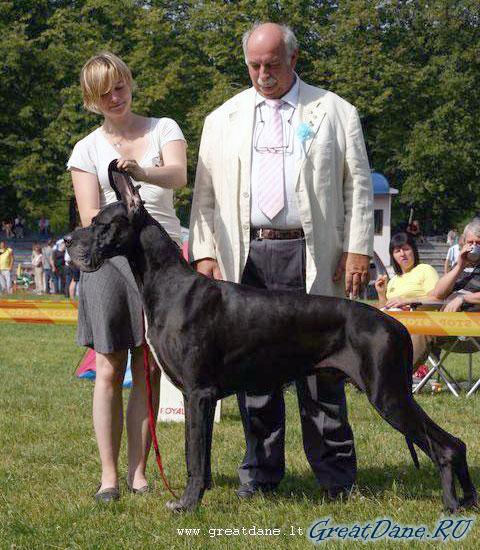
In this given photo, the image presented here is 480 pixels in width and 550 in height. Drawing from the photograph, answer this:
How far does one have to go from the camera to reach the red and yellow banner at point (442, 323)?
7.60 meters

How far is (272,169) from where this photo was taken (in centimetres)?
497

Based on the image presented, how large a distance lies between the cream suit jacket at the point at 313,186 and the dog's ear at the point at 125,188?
0.70 m

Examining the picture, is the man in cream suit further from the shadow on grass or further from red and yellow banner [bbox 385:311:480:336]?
red and yellow banner [bbox 385:311:480:336]

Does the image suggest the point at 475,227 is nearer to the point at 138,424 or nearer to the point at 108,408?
the point at 138,424

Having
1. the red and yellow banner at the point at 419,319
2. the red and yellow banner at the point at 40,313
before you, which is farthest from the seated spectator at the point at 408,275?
the red and yellow banner at the point at 40,313

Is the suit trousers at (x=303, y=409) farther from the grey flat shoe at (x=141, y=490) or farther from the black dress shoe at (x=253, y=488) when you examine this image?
the grey flat shoe at (x=141, y=490)

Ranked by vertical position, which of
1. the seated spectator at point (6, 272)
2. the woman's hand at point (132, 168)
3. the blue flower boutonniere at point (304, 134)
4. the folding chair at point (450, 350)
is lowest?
the seated spectator at point (6, 272)

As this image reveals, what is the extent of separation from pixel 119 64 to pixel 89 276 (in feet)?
3.74

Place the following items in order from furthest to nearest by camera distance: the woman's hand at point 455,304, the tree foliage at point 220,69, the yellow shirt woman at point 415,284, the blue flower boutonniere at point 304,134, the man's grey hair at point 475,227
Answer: the tree foliage at point 220,69 < the yellow shirt woman at point 415,284 < the woman's hand at point 455,304 < the man's grey hair at point 475,227 < the blue flower boutonniere at point 304,134

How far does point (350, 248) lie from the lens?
4.99 m

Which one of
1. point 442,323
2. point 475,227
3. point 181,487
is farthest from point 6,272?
point 181,487

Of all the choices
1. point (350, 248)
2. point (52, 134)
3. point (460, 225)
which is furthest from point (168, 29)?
point (350, 248)

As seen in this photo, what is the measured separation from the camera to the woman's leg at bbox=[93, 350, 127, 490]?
5004 millimetres
